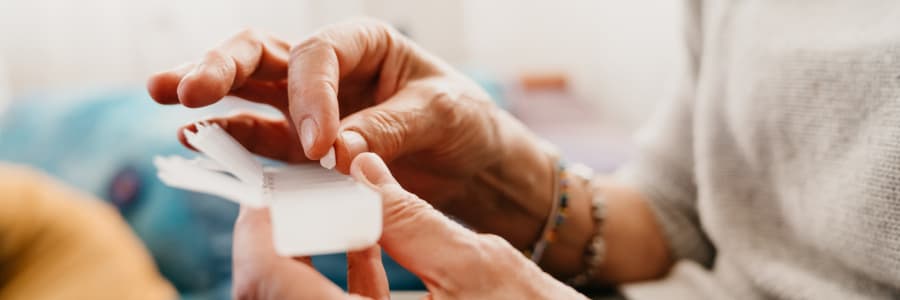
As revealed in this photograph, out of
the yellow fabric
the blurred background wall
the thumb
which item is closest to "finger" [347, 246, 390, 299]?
the thumb

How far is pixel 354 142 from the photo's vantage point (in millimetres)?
373

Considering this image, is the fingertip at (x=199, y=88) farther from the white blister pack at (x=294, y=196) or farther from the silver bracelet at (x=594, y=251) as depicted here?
the silver bracelet at (x=594, y=251)

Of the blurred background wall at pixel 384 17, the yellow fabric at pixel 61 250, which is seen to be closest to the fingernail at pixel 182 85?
the yellow fabric at pixel 61 250

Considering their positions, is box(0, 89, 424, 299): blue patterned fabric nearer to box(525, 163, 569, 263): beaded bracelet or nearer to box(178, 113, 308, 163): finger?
box(178, 113, 308, 163): finger

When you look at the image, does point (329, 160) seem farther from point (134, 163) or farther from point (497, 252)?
point (134, 163)

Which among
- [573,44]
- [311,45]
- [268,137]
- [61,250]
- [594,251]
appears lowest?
[61,250]

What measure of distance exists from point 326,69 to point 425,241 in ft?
0.54

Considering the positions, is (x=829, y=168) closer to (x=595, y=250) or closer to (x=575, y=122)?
(x=595, y=250)

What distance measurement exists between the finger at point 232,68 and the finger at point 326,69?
0.04m

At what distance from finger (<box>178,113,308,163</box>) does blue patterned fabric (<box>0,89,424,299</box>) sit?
363 millimetres

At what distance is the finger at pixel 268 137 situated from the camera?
49cm

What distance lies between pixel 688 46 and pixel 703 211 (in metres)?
0.19

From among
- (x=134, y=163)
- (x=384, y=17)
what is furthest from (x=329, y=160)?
(x=384, y=17)

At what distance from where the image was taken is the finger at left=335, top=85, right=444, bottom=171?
37 cm
